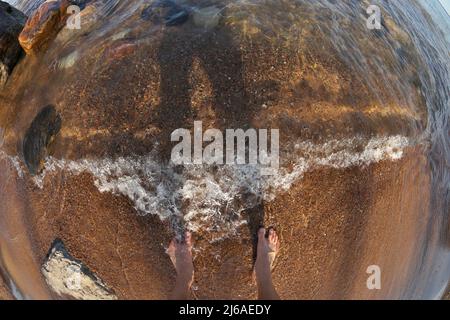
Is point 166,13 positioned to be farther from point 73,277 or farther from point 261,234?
point 73,277

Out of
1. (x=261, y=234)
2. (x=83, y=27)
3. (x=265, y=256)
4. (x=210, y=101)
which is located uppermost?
(x=83, y=27)

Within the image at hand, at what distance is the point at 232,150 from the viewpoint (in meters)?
2.38

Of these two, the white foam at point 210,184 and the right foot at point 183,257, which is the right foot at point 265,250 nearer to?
the white foam at point 210,184

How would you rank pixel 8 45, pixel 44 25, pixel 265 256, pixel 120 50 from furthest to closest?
pixel 8 45
pixel 44 25
pixel 120 50
pixel 265 256

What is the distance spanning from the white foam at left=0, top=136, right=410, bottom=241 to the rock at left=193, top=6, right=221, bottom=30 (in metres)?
0.98

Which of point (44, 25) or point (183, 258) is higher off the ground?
point (44, 25)

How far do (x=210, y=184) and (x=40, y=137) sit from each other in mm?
1279

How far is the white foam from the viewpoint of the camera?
7.84 ft

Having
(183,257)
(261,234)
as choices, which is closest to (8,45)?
(183,257)

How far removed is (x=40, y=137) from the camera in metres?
2.67

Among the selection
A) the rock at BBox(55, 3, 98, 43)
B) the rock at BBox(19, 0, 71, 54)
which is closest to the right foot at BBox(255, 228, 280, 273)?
the rock at BBox(55, 3, 98, 43)

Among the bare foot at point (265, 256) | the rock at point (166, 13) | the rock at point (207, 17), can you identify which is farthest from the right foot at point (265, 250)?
the rock at point (166, 13)
